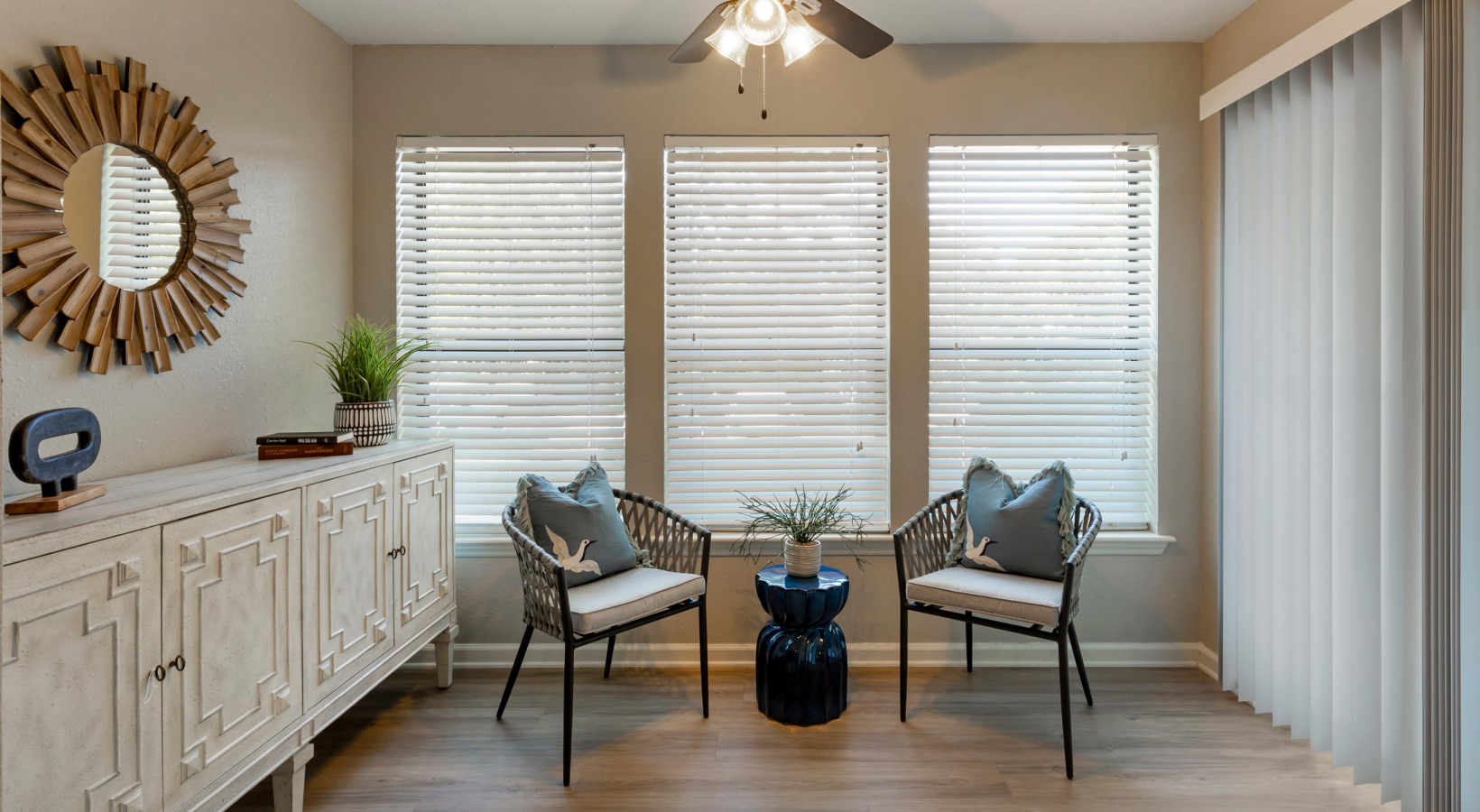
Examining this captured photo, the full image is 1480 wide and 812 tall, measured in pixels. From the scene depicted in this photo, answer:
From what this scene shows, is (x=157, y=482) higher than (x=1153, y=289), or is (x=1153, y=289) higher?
(x=1153, y=289)

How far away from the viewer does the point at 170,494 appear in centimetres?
179

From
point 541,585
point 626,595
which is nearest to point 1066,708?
point 626,595

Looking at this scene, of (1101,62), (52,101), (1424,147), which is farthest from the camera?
(1101,62)

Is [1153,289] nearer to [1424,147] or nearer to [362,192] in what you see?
[1424,147]

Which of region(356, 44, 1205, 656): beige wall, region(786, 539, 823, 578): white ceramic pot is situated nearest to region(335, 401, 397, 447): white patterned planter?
region(356, 44, 1205, 656): beige wall

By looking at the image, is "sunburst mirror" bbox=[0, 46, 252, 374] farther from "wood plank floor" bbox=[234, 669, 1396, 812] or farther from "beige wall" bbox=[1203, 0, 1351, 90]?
"beige wall" bbox=[1203, 0, 1351, 90]

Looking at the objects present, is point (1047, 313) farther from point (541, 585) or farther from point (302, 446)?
point (302, 446)

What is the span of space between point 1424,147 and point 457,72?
3.42 meters

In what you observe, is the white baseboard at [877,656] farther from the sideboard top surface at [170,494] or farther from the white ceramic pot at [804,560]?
the sideboard top surface at [170,494]

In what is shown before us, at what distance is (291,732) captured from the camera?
6.85 ft

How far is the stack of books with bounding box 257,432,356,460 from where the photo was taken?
2.38 metres

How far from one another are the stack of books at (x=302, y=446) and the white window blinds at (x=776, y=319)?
1323 millimetres

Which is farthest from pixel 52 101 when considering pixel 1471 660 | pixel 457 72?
pixel 1471 660

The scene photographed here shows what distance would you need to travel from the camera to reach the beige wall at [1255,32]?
8.51 feet
